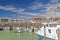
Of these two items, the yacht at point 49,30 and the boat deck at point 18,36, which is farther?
the boat deck at point 18,36

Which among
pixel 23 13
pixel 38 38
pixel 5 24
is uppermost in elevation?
pixel 23 13

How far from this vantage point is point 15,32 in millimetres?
3902

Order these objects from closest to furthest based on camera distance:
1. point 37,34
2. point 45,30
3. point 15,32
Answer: point 45,30, point 37,34, point 15,32

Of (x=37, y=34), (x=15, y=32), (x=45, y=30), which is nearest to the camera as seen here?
(x=45, y=30)

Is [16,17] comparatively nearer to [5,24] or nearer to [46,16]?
[5,24]

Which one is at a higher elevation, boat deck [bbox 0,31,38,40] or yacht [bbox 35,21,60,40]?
yacht [bbox 35,21,60,40]

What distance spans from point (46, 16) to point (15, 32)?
870mm

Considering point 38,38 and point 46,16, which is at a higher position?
point 46,16

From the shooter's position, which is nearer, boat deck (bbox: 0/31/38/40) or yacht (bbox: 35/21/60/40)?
yacht (bbox: 35/21/60/40)

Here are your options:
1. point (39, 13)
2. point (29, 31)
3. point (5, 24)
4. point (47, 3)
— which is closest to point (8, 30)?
point (5, 24)

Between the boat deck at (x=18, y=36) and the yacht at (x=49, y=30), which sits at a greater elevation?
the yacht at (x=49, y=30)

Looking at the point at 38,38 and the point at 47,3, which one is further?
the point at 38,38

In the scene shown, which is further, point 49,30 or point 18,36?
point 18,36

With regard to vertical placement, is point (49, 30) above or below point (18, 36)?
above
